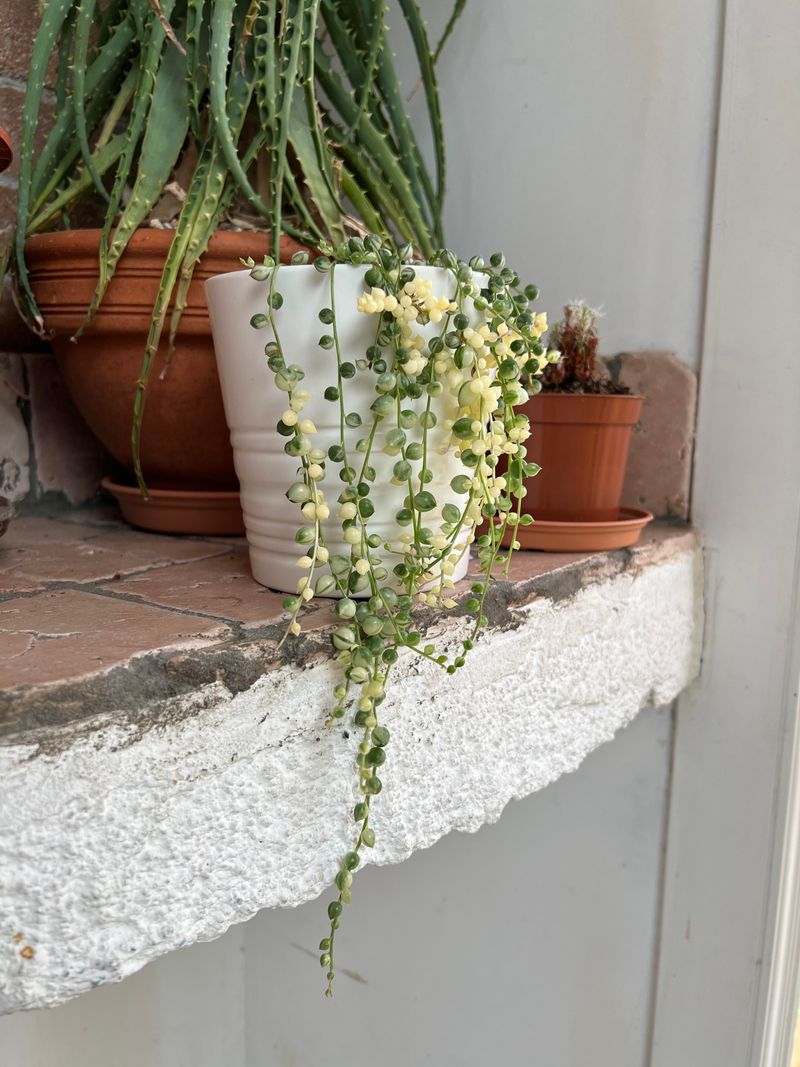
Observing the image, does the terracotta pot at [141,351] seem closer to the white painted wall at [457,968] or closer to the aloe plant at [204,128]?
the aloe plant at [204,128]

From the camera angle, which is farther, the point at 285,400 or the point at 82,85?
the point at 82,85

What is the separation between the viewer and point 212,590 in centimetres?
64

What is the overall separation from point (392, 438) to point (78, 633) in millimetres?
241

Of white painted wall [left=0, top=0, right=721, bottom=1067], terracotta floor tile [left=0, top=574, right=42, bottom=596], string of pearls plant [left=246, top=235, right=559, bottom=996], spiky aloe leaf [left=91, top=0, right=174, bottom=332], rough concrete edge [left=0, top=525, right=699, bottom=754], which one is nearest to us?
rough concrete edge [left=0, top=525, right=699, bottom=754]

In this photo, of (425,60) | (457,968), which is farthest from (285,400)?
(457,968)

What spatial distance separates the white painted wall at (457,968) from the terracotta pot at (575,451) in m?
0.35

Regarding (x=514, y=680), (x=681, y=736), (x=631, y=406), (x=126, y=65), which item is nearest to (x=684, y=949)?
(x=681, y=736)

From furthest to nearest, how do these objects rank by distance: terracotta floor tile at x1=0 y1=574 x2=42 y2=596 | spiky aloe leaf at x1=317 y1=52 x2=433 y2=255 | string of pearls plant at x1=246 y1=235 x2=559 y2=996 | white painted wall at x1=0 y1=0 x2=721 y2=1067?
white painted wall at x1=0 y1=0 x2=721 y2=1067 < spiky aloe leaf at x1=317 y1=52 x2=433 y2=255 < terracotta floor tile at x1=0 y1=574 x2=42 y2=596 < string of pearls plant at x1=246 y1=235 x2=559 y2=996

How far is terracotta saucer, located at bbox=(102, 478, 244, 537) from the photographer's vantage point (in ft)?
2.80

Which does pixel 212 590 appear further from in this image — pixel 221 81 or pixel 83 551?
pixel 221 81

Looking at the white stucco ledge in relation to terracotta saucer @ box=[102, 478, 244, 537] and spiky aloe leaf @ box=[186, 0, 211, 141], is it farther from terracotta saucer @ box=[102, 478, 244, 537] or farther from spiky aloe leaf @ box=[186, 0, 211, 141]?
spiky aloe leaf @ box=[186, 0, 211, 141]

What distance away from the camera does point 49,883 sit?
1.43ft

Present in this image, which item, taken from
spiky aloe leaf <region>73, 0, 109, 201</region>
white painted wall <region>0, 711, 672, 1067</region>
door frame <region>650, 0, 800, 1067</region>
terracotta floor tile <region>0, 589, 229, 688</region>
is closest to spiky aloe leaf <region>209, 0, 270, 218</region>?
spiky aloe leaf <region>73, 0, 109, 201</region>

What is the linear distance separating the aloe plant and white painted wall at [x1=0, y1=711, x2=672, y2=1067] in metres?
0.74
